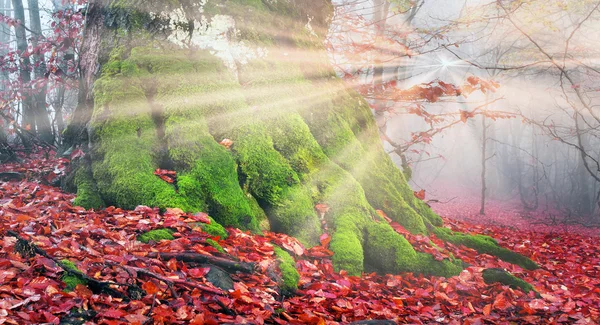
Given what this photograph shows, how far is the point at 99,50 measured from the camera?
475 cm

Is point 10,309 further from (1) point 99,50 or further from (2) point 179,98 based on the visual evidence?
(1) point 99,50

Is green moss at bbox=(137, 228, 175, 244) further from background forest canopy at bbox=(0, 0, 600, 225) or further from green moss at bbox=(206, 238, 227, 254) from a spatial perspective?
background forest canopy at bbox=(0, 0, 600, 225)

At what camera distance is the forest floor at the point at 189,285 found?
7.24ft

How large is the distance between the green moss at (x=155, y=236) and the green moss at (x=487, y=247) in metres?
4.22

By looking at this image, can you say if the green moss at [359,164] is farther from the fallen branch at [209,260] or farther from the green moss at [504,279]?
the fallen branch at [209,260]

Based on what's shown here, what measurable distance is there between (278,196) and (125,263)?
2.06 metres

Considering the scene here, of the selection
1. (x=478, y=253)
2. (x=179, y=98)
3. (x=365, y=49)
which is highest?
(x=365, y=49)

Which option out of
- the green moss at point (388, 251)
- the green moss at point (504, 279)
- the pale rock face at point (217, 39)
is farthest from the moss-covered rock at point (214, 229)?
the green moss at point (504, 279)

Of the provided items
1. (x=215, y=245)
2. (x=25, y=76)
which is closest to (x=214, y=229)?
(x=215, y=245)

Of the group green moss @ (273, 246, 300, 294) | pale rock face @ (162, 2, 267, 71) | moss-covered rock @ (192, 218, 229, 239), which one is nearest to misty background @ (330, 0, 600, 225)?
pale rock face @ (162, 2, 267, 71)

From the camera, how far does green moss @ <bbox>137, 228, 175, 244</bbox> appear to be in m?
3.11

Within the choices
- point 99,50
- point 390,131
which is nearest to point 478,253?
point 99,50

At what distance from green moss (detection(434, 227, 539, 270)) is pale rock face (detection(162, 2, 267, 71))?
13.2 feet

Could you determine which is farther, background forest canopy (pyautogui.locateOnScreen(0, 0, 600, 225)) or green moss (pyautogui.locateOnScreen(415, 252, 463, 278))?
background forest canopy (pyautogui.locateOnScreen(0, 0, 600, 225))
